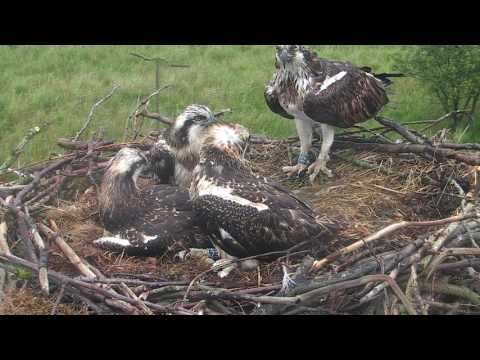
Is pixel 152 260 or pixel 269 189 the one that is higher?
pixel 269 189

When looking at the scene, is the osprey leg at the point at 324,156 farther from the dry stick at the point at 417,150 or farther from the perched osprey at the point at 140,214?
the perched osprey at the point at 140,214

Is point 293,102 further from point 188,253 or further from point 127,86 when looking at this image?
point 127,86

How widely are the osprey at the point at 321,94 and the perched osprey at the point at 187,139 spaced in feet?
2.63

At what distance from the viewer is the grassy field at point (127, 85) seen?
371 inches

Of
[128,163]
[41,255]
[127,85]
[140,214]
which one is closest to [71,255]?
[41,255]

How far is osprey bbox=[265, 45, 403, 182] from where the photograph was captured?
5777 millimetres

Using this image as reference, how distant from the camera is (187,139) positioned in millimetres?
5801

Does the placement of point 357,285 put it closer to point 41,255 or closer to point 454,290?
point 454,290

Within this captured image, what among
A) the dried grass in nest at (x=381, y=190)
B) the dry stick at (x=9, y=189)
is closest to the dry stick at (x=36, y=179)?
the dry stick at (x=9, y=189)

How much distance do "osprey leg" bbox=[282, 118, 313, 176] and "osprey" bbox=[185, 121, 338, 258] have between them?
138 cm

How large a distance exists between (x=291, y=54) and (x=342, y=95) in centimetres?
59

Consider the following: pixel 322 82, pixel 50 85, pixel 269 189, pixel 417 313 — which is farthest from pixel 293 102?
pixel 50 85

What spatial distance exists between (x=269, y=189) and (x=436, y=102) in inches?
248
